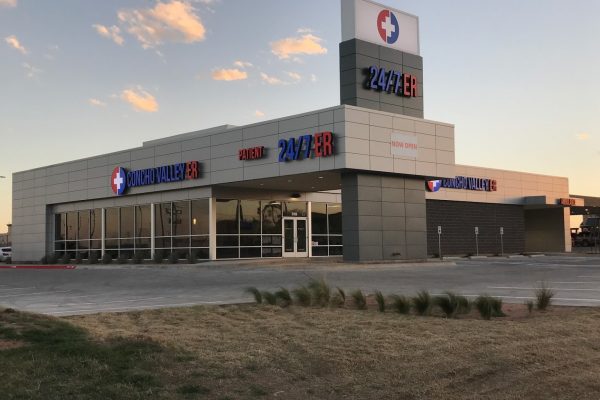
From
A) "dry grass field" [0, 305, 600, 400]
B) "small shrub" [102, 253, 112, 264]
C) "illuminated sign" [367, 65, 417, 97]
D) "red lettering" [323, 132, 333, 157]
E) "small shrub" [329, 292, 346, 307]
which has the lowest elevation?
"dry grass field" [0, 305, 600, 400]

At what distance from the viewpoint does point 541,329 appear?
922cm

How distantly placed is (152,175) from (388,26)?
15.7m

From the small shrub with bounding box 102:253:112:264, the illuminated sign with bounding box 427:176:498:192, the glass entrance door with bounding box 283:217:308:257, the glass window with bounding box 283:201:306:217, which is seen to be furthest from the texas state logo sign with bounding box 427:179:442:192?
the small shrub with bounding box 102:253:112:264

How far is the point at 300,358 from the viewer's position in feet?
25.1

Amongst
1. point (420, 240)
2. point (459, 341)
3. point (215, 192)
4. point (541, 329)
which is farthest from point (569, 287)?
point (215, 192)

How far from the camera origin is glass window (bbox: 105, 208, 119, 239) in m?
40.2

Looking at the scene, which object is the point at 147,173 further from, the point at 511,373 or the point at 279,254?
the point at 511,373

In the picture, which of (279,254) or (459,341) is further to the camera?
(279,254)

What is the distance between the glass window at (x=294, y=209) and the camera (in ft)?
122

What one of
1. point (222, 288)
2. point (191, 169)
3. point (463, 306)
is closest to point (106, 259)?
point (191, 169)

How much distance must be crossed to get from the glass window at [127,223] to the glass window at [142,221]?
0.60 m

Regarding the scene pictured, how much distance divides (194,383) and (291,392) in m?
1.01

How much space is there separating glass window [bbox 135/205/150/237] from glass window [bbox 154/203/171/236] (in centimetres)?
84

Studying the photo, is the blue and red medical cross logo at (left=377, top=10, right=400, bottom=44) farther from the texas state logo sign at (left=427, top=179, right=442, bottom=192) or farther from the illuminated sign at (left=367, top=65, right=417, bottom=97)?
the texas state logo sign at (left=427, top=179, right=442, bottom=192)
